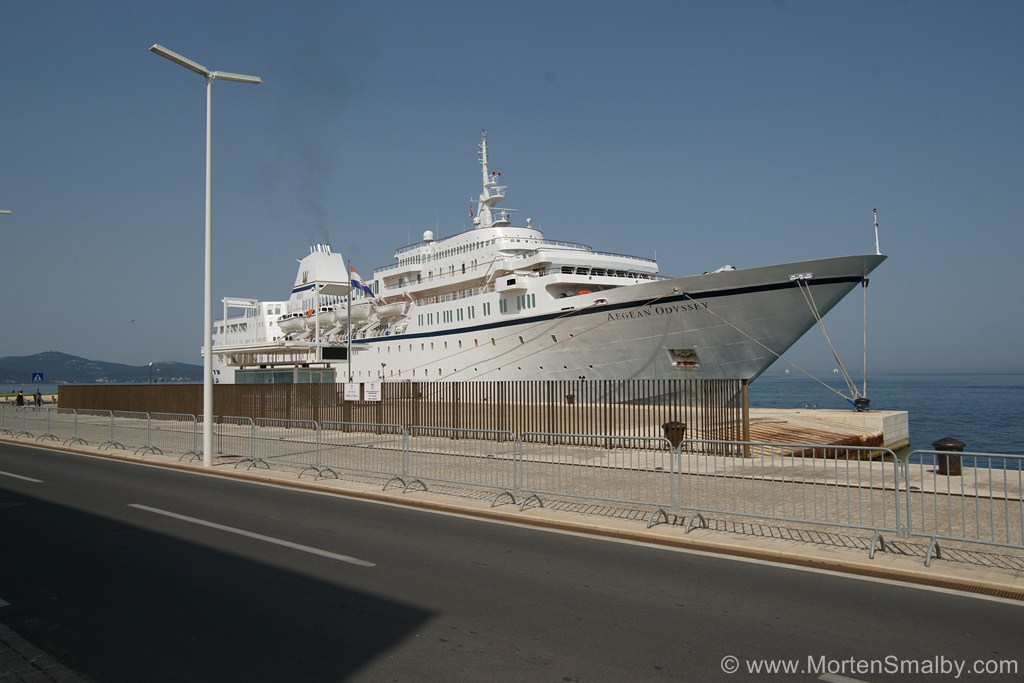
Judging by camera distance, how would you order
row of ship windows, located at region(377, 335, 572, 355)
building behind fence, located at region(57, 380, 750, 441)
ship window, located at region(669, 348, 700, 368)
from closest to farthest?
building behind fence, located at region(57, 380, 750, 441) → ship window, located at region(669, 348, 700, 368) → row of ship windows, located at region(377, 335, 572, 355)

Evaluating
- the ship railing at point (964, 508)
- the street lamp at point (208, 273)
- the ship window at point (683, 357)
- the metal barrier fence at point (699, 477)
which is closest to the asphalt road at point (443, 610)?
the ship railing at point (964, 508)

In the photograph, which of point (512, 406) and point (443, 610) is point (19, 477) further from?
point (443, 610)

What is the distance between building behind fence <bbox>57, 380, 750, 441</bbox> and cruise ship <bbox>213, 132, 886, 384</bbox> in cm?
225

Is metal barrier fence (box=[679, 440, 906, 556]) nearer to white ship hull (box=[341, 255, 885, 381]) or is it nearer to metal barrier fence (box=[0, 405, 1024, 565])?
metal barrier fence (box=[0, 405, 1024, 565])

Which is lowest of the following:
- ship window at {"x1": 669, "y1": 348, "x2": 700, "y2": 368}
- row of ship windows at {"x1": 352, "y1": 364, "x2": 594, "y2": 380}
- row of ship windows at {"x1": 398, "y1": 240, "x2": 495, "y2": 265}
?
row of ship windows at {"x1": 352, "y1": 364, "x2": 594, "y2": 380}

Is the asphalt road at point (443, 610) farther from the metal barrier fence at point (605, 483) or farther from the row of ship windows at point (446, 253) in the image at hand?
the row of ship windows at point (446, 253)

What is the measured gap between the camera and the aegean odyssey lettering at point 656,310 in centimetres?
2525

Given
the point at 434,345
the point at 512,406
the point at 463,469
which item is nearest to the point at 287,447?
the point at 512,406

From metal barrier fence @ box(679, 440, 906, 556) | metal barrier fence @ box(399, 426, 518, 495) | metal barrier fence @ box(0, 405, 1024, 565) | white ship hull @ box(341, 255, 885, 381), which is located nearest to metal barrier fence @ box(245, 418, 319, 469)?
metal barrier fence @ box(0, 405, 1024, 565)

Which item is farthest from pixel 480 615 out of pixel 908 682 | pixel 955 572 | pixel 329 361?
pixel 329 361

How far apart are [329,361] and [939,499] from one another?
30.4 m

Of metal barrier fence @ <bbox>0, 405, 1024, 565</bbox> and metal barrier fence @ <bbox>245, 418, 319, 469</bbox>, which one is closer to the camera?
metal barrier fence @ <bbox>0, 405, 1024, 565</bbox>

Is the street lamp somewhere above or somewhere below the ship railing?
above

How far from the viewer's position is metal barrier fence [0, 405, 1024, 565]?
8031 mm
